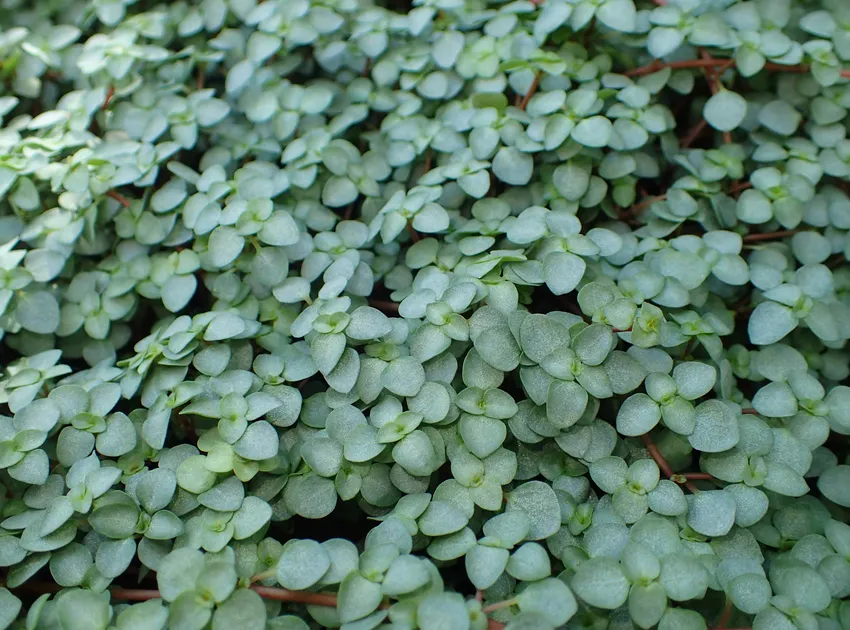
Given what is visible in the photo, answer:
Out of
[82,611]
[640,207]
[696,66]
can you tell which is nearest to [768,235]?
[640,207]

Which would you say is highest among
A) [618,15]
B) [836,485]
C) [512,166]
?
[618,15]

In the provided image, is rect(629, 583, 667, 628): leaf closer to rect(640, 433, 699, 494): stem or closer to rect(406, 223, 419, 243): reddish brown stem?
rect(640, 433, 699, 494): stem

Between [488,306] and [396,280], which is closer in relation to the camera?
[488,306]

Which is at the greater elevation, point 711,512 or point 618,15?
point 618,15

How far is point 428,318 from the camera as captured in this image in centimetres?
99

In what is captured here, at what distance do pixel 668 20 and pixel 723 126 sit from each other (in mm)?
203

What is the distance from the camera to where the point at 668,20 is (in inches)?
51.6

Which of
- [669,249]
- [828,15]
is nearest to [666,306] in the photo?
[669,249]

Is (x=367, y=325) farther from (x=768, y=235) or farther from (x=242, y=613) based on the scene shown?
(x=768, y=235)

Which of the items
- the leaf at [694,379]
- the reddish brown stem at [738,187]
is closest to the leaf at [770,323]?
the leaf at [694,379]

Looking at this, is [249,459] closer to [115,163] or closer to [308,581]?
[308,581]

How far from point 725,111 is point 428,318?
70cm

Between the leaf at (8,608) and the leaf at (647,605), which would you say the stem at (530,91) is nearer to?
the leaf at (647,605)

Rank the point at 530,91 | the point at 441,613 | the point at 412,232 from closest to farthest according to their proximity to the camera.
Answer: the point at 441,613, the point at 412,232, the point at 530,91
